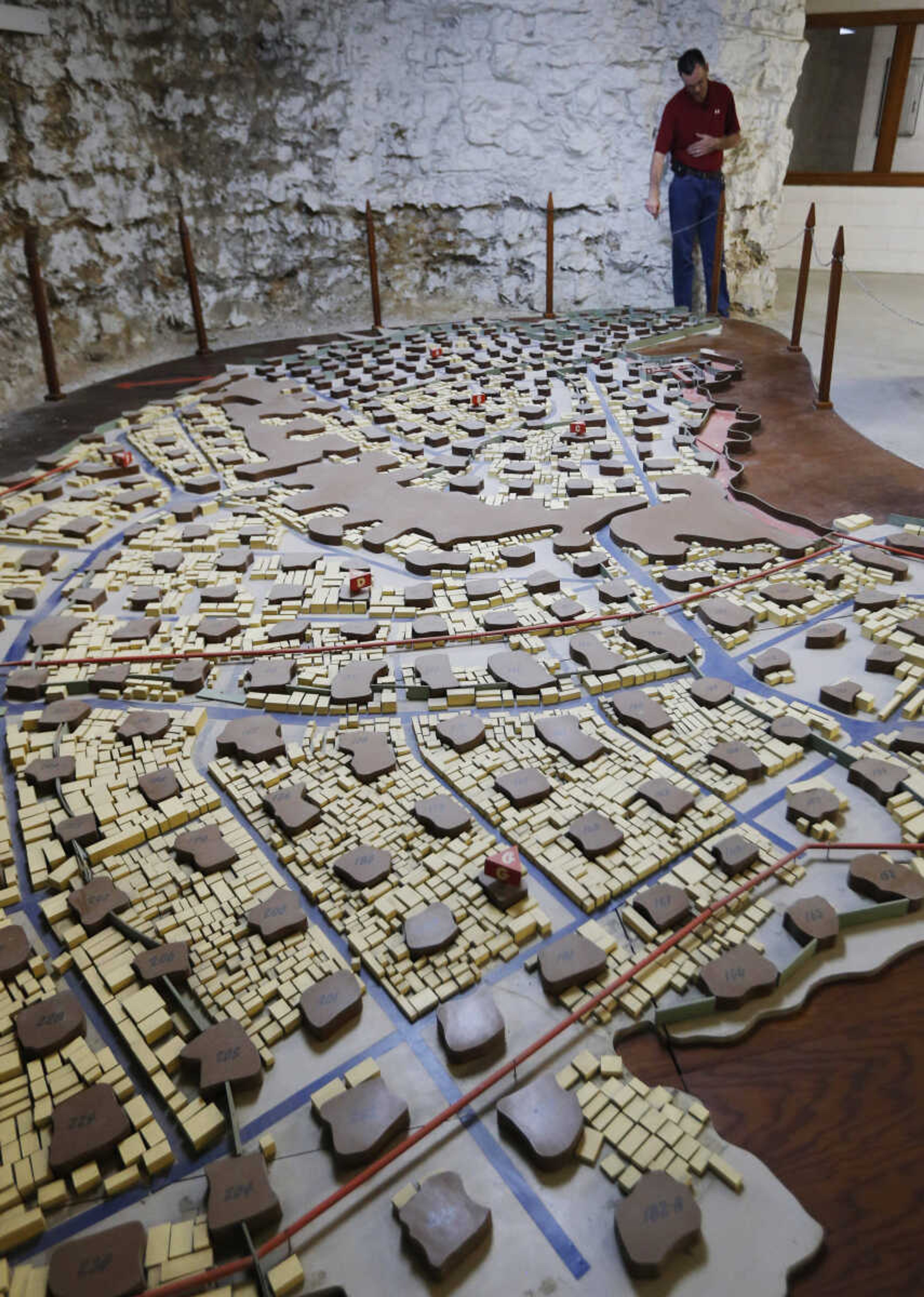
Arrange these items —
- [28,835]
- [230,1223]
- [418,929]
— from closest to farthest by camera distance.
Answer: [230,1223]
[418,929]
[28,835]

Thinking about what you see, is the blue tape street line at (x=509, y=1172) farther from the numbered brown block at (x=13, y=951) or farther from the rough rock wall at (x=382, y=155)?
the rough rock wall at (x=382, y=155)

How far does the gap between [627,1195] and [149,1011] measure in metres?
1.07

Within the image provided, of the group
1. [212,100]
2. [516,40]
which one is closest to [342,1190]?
[212,100]

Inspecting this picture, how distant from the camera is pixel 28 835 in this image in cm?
254

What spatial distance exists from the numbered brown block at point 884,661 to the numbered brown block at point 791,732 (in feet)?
1.57

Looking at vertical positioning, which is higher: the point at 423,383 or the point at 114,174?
the point at 114,174

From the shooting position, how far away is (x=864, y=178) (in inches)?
468

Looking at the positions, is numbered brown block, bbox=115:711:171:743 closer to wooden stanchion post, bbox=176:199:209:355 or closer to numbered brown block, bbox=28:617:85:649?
numbered brown block, bbox=28:617:85:649

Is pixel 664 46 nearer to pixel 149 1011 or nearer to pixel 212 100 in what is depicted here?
pixel 212 100

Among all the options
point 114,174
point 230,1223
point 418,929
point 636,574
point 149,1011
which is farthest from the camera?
point 114,174

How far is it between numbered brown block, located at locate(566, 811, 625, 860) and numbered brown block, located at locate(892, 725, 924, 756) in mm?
957

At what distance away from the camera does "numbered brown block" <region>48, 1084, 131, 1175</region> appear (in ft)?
5.55

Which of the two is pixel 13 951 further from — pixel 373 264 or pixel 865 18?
pixel 865 18

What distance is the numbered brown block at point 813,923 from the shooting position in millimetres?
2104
